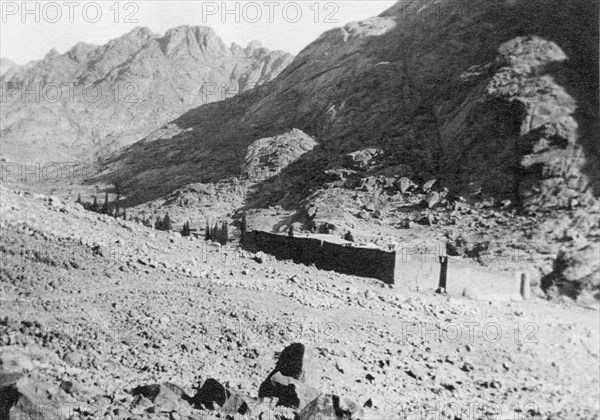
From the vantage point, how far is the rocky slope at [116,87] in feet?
299

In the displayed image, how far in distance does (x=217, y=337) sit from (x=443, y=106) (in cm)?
3185

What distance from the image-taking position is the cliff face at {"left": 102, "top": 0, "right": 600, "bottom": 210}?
30.3 meters

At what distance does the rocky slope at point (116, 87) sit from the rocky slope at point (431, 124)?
36.8 m

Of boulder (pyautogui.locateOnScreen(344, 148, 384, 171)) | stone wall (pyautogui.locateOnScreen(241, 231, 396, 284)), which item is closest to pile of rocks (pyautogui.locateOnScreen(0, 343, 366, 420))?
stone wall (pyautogui.locateOnScreen(241, 231, 396, 284))

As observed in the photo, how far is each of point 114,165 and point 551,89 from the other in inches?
1689

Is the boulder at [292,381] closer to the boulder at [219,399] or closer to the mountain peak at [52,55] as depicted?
the boulder at [219,399]

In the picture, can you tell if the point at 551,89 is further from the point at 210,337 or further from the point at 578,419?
the point at 210,337

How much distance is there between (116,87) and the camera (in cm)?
10575

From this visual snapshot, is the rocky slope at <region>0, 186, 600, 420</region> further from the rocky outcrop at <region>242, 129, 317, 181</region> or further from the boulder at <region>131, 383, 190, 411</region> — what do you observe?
the rocky outcrop at <region>242, 129, 317, 181</region>

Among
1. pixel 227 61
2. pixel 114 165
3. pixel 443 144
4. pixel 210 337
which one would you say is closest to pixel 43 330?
pixel 210 337

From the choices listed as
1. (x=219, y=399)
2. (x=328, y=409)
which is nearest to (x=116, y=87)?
(x=219, y=399)

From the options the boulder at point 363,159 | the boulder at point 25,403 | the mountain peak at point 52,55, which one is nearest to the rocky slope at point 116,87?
the mountain peak at point 52,55

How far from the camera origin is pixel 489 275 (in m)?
19.5

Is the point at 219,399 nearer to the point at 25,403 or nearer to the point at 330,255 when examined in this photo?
the point at 25,403
